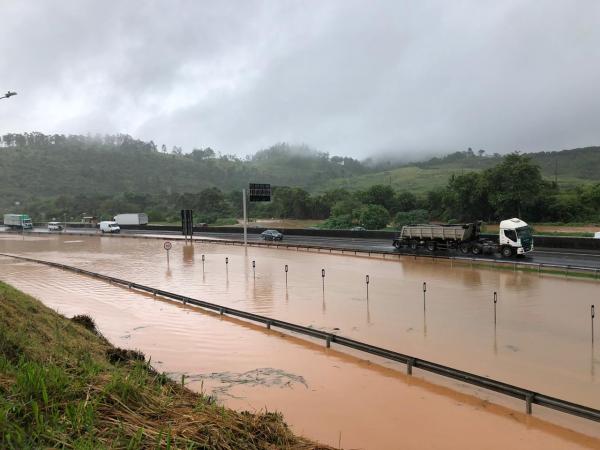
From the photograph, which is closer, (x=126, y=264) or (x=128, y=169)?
(x=126, y=264)

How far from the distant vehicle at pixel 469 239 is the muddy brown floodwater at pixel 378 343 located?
6.14 metres

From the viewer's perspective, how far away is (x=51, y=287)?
24.5 meters

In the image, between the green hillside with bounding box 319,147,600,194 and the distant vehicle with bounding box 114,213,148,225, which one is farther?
the green hillside with bounding box 319,147,600,194

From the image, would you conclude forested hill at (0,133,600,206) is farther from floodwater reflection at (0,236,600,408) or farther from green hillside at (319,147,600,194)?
floodwater reflection at (0,236,600,408)

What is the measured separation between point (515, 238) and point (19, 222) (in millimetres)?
84895

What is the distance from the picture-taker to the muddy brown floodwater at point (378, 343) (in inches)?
343

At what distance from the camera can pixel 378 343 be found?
1397 cm

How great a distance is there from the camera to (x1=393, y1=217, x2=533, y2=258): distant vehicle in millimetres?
31953

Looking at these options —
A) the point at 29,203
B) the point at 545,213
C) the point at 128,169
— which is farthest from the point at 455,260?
the point at 128,169

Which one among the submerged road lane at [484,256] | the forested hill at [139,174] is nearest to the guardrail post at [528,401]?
the submerged road lane at [484,256]

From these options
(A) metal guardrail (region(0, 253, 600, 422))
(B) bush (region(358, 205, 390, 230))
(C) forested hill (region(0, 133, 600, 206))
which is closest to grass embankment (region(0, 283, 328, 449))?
(A) metal guardrail (region(0, 253, 600, 422))

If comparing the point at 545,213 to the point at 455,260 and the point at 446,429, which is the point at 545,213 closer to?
the point at 455,260

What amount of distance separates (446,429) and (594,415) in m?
2.42

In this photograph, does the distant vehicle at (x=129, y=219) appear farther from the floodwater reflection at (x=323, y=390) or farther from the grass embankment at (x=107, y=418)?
the grass embankment at (x=107, y=418)
